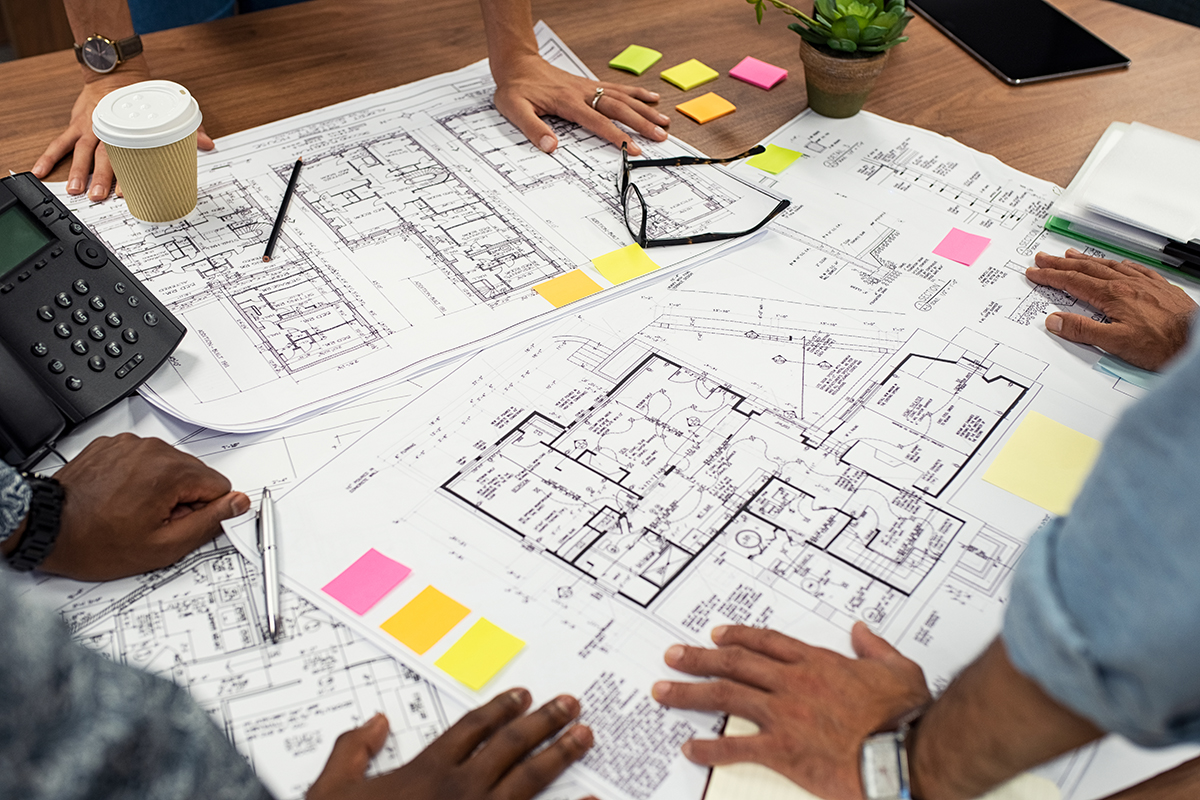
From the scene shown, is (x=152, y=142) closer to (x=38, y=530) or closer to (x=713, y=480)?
(x=38, y=530)

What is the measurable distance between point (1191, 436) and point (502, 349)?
0.66 meters

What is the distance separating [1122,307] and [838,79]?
19.5 inches

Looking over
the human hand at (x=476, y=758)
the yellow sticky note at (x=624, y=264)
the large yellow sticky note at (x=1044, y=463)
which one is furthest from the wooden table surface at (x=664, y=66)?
the human hand at (x=476, y=758)

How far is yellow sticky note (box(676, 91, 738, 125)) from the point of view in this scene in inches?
49.4

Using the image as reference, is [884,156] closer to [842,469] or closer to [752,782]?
[842,469]

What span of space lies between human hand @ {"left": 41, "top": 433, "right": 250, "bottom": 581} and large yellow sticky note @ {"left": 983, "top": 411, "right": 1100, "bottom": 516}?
0.72 meters

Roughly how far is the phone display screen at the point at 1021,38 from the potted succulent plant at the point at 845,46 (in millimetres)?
295

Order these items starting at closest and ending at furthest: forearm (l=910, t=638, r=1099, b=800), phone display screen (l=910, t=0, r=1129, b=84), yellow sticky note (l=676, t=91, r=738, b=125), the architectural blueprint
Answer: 1. forearm (l=910, t=638, r=1099, b=800)
2. the architectural blueprint
3. yellow sticky note (l=676, t=91, r=738, b=125)
4. phone display screen (l=910, t=0, r=1129, b=84)

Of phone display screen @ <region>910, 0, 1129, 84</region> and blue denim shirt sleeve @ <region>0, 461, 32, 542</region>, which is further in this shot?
phone display screen @ <region>910, 0, 1129, 84</region>

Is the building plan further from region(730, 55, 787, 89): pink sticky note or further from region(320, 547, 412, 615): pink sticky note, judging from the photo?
region(730, 55, 787, 89): pink sticky note

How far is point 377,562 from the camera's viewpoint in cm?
73

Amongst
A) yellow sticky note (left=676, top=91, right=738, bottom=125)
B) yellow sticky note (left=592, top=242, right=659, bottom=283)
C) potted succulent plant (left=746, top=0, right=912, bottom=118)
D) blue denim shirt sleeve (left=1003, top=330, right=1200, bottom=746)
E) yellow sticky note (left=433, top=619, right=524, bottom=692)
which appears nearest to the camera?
blue denim shirt sleeve (left=1003, top=330, right=1200, bottom=746)

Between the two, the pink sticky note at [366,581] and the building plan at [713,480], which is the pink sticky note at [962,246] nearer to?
the building plan at [713,480]

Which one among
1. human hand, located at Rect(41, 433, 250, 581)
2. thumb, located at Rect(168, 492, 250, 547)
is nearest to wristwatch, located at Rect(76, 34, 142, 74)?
human hand, located at Rect(41, 433, 250, 581)
